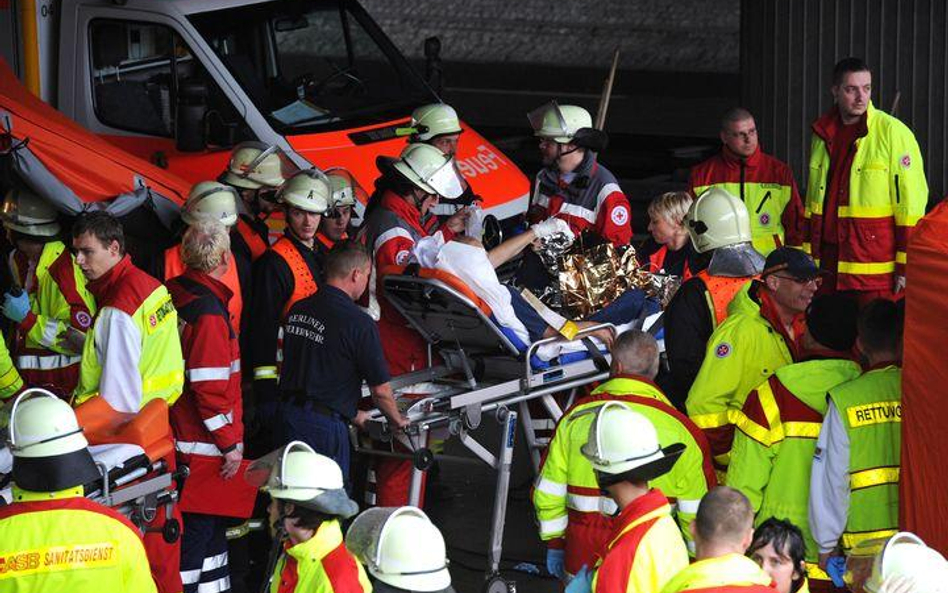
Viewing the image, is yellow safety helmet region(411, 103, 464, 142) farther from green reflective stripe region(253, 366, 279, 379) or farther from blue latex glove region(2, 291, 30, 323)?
blue latex glove region(2, 291, 30, 323)

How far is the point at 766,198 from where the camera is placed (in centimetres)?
915

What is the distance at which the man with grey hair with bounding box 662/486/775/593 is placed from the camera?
→ 441cm

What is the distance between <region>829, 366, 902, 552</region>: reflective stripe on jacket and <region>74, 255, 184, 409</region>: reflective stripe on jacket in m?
2.67

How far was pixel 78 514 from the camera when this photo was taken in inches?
189

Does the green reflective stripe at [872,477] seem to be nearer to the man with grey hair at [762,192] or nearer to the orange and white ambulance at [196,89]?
the man with grey hair at [762,192]

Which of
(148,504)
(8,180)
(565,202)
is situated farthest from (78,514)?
(565,202)

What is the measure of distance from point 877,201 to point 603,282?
1536mm

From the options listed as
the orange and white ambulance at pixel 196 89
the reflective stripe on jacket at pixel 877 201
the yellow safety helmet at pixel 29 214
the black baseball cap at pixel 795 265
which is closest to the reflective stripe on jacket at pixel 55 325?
the yellow safety helmet at pixel 29 214

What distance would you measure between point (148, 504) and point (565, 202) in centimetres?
330

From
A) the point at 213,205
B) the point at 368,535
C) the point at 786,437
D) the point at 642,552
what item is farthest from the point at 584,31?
the point at 368,535

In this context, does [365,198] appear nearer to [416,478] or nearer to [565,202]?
[565,202]

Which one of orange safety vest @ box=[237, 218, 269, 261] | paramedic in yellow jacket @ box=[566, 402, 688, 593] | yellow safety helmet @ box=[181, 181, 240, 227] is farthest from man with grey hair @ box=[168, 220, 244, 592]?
paramedic in yellow jacket @ box=[566, 402, 688, 593]

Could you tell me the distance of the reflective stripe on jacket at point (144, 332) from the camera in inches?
263

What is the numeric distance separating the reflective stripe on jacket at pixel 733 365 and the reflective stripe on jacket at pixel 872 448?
2.24 feet
